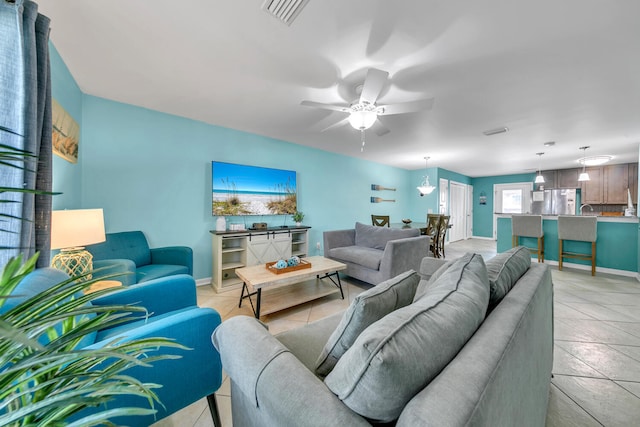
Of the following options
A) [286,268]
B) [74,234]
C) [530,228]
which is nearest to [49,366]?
[74,234]

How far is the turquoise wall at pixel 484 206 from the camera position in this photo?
7739mm

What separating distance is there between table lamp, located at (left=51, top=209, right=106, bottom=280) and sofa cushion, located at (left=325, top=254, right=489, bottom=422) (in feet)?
6.11

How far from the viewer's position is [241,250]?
338cm

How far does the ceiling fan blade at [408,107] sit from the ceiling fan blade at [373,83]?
8.0 inches

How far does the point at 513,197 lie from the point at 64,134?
10.1m

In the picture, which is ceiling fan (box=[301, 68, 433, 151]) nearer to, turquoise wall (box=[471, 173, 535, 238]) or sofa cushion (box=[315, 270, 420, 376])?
sofa cushion (box=[315, 270, 420, 376])

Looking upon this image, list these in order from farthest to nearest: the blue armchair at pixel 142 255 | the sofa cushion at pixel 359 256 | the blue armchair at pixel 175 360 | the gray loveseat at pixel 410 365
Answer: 1. the sofa cushion at pixel 359 256
2. the blue armchair at pixel 142 255
3. the blue armchair at pixel 175 360
4. the gray loveseat at pixel 410 365

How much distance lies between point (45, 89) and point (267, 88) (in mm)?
1596

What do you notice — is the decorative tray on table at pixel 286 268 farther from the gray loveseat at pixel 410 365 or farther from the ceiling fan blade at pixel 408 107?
the ceiling fan blade at pixel 408 107

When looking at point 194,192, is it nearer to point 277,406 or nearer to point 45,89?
point 45,89

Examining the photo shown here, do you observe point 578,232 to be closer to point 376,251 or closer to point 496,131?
point 496,131

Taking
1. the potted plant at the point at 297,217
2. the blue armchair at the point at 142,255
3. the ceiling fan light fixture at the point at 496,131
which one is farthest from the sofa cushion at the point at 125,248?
the ceiling fan light fixture at the point at 496,131

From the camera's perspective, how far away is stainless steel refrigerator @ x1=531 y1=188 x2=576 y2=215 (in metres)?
6.41

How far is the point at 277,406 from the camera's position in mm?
633
